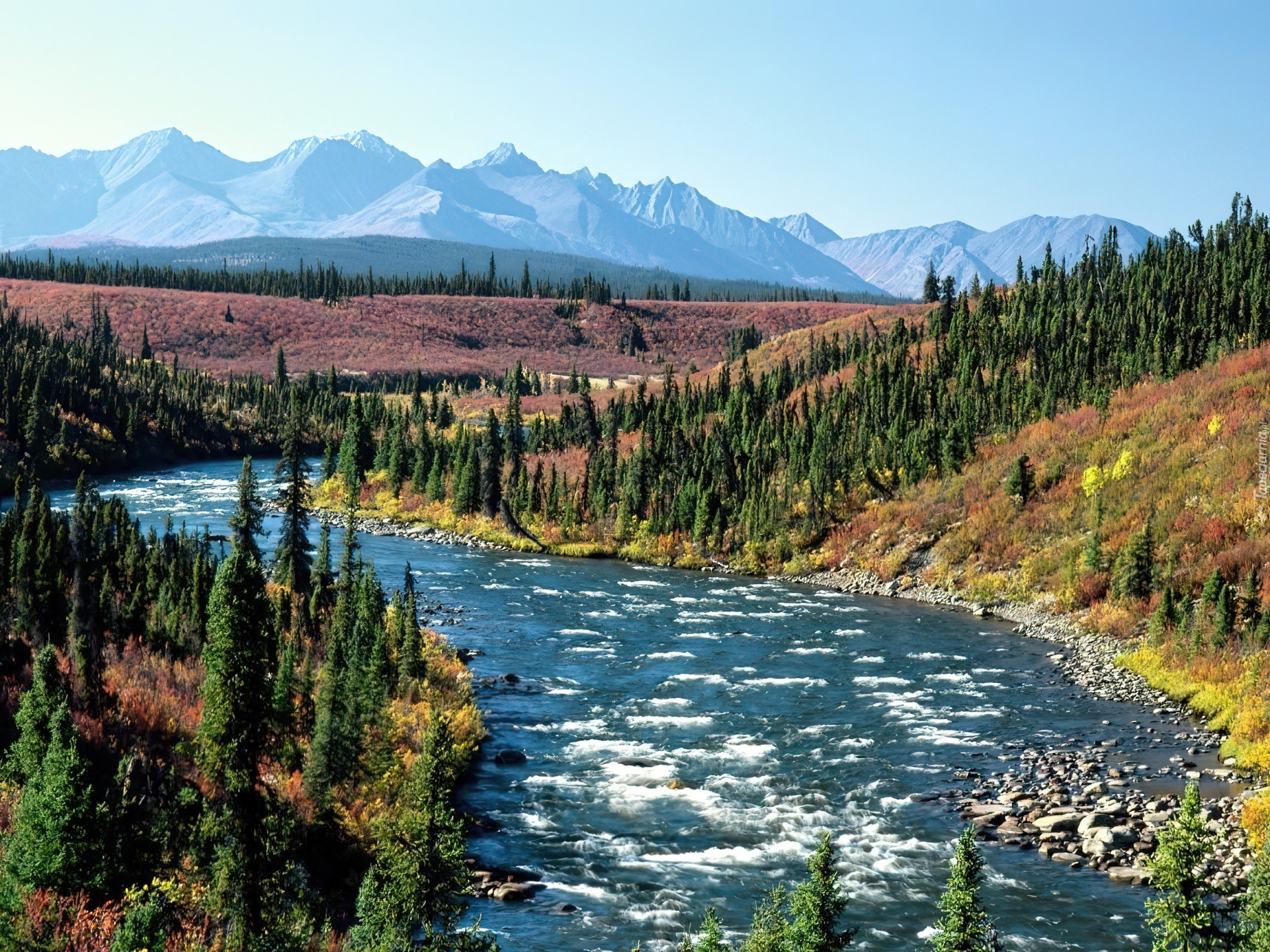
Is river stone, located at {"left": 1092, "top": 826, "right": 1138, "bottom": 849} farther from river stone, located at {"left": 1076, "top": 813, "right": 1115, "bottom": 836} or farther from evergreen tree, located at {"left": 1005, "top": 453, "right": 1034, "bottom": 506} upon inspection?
evergreen tree, located at {"left": 1005, "top": 453, "right": 1034, "bottom": 506}

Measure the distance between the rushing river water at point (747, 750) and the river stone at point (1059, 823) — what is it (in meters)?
1.67

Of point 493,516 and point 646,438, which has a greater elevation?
point 646,438

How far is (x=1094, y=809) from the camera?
1166 inches

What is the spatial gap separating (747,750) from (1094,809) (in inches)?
405

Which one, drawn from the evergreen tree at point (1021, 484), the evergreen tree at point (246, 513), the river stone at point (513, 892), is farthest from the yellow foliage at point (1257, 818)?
the evergreen tree at point (1021, 484)

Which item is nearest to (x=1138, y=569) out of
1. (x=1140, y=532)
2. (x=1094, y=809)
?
(x=1140, y=532)

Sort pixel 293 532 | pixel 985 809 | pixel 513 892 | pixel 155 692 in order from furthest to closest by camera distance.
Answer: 1. pixel 293 532
2. pixel 155 692
3. pixel 985 809
4. pixel 513 892

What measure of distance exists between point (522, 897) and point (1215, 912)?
1488 centimetres

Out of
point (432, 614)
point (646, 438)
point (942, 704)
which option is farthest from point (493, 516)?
point (942, 704)

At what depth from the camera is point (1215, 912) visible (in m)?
23.4

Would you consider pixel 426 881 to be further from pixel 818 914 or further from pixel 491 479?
pixel 491 479

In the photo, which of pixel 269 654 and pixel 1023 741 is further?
pixel 1023 741

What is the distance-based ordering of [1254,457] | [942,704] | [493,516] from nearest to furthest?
1. [942,704]
2. [1254,457]
3. [493,516]

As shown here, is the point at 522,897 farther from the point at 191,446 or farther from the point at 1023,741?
the point at 191,446
